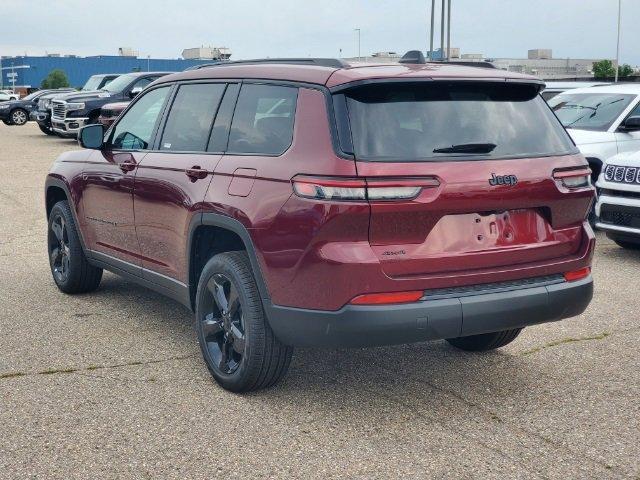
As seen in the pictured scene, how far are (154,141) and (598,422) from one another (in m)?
3.20

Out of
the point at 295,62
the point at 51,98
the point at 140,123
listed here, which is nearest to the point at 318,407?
the point at 295,62

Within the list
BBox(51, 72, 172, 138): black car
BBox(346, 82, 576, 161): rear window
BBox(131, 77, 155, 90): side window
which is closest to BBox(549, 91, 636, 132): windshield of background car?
BBox(346, 82, 576, 161): rear window

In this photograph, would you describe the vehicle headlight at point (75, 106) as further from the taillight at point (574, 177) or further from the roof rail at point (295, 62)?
the taillight at point (574, 177)

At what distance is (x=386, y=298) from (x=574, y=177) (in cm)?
129

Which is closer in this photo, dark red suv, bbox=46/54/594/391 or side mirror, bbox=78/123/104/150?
dark red suv, bbox=46/54/594/391

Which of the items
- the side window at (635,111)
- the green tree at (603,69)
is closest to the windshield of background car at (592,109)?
the side window at (635,111)

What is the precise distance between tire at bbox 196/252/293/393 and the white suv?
7.05 meters

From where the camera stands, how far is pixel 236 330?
4840 mm

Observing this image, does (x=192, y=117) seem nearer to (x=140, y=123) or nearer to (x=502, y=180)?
(x=140, y=123)

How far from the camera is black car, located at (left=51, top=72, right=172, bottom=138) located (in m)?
24.7

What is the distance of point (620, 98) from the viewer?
11.9m

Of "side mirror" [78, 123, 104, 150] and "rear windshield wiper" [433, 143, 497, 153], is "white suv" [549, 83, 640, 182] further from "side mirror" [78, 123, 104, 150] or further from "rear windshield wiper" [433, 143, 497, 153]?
"rear windshield wiper" [433, 143, 497, 153]

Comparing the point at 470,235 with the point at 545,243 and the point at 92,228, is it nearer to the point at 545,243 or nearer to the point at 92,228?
the point at 545,243

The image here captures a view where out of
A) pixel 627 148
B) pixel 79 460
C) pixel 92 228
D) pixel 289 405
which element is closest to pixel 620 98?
pixel 627 148
